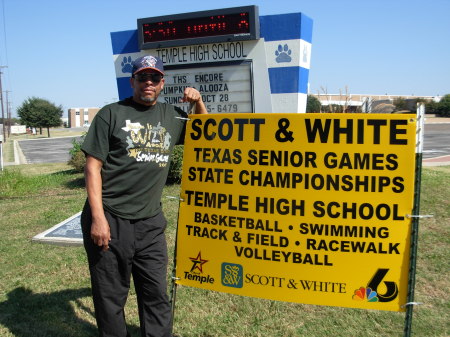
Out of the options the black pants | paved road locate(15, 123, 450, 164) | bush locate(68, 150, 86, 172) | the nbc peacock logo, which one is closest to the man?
the black pants

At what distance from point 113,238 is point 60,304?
1.71 metres

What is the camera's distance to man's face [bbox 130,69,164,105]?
2871mm

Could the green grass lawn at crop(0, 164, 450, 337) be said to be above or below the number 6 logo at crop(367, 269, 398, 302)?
below

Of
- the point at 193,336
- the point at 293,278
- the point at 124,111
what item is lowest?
the point at 193,336

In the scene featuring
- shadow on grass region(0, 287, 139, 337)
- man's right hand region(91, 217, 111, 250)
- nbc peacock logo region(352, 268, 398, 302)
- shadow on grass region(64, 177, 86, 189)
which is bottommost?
shadow on grass region(0, 287, 139, 337)

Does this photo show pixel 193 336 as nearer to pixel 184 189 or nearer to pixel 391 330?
pixel 184 189

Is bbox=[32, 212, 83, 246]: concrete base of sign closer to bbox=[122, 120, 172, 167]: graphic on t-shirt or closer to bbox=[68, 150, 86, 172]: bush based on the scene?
bbox=[122, 120, 172, 167]: graphic on t-shirt

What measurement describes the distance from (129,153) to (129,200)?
0.30 m

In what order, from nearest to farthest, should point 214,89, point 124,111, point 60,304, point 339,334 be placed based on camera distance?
point 124,111 → point 339,334 → point 60,304 → point 214,89

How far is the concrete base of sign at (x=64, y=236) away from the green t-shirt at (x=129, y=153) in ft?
10.1

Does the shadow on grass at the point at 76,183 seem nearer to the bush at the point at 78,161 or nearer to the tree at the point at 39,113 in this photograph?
the bush at the point at 78,161

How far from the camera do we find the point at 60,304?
4145 mm

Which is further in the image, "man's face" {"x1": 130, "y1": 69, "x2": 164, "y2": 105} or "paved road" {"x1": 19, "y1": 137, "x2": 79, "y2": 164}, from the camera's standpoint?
"paved road" {"x1": 19, "y1": 137, "x2": 79, "y2": 164}

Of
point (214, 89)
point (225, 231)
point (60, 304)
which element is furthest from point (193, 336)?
point (214, 89)
